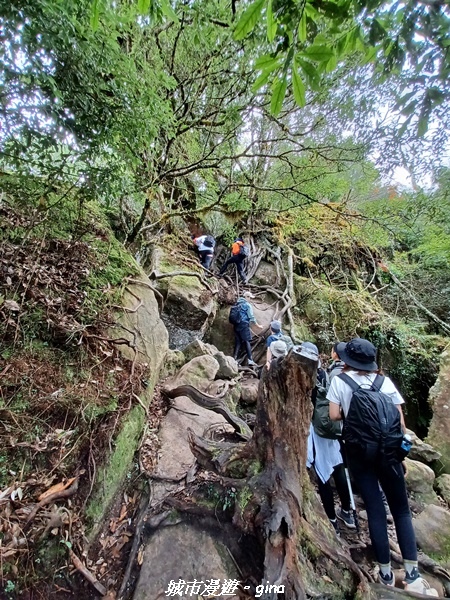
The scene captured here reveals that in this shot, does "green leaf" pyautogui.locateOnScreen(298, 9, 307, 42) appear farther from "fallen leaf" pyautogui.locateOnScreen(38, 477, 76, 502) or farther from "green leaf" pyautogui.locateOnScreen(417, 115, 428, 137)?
"fallen leaf" pyautogui.locateOnScreen(38, 477, 76, 502)

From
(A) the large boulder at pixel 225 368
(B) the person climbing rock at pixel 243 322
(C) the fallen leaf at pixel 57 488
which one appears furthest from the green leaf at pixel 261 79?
(B) the person climbing rock at pixel 243 322

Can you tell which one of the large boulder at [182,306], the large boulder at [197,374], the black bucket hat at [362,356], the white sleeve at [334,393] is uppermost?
the large boulder at [182,306]

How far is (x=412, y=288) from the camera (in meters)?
9.80

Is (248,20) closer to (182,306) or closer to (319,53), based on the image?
(319,53)

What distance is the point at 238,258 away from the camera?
30.1 feet

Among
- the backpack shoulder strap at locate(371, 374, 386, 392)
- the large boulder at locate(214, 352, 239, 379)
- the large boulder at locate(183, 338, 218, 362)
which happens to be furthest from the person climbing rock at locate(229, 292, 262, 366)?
the backpack shoulder strap at locate(371, 374, 386, 392)

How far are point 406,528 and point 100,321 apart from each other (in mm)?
3385

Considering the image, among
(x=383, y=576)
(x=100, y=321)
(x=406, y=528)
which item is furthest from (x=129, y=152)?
(x=383, y=576)

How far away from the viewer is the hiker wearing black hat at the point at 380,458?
2.24 meters

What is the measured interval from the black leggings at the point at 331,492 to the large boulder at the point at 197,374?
7.25 feet

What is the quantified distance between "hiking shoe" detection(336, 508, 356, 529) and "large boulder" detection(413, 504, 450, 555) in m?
0.85

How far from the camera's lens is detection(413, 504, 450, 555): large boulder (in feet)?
10.3

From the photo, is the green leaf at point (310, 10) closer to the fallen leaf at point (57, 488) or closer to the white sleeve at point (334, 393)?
the white sleeve at point (334, 393)

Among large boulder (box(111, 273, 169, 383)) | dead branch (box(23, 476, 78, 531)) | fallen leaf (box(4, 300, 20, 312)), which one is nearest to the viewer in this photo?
dead branch (box(23, 476, 78, 531))
